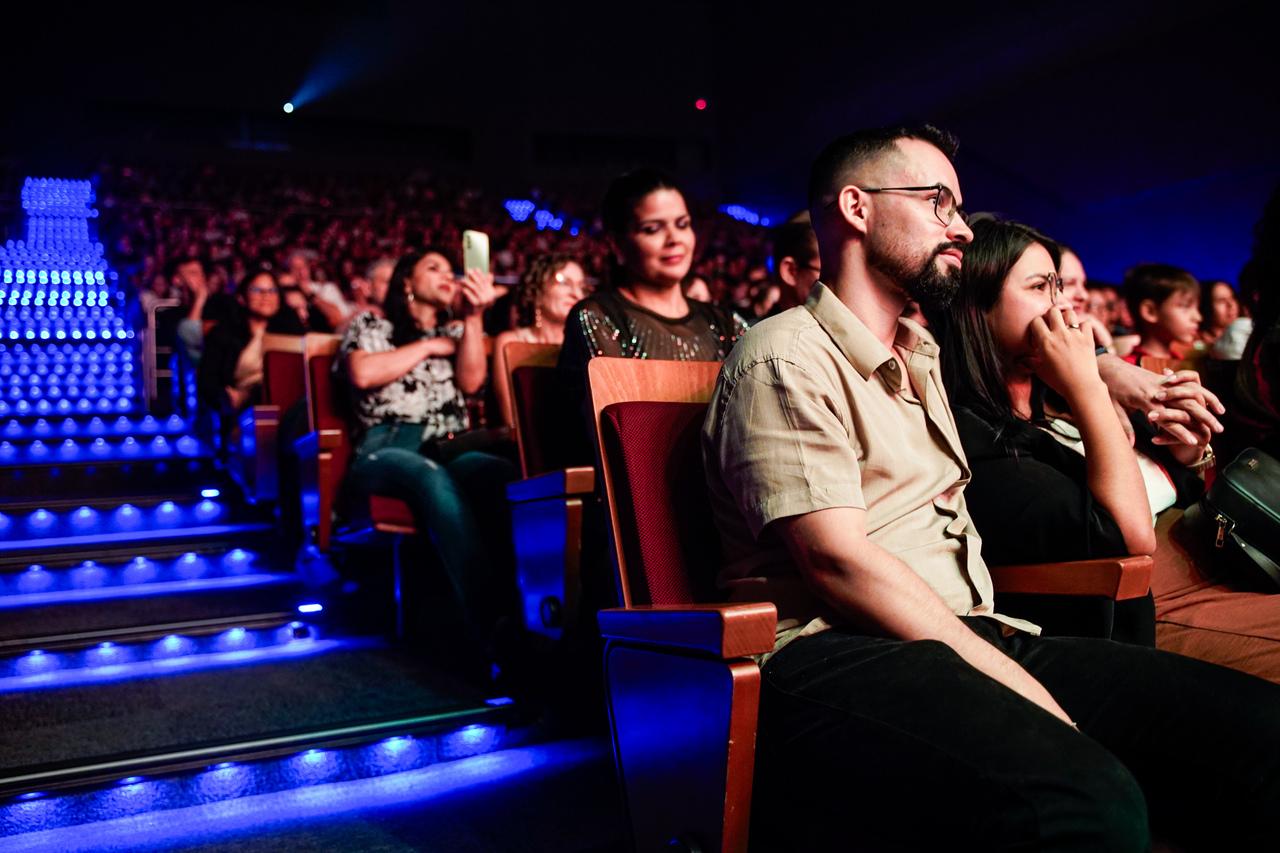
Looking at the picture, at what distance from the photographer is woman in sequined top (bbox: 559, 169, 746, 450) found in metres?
2.15

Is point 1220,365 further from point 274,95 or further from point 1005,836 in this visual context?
point 274,95

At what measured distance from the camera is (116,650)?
7.55 ft

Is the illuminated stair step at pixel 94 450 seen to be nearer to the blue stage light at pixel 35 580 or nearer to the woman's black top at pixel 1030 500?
the blue stage light at pixel 35 580

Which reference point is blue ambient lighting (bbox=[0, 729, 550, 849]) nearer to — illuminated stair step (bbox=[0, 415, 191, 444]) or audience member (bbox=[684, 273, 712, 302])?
audience member (bbox=[684, 273, 712, 302])

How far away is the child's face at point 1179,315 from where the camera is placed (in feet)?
10.4

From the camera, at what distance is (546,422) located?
210 cm

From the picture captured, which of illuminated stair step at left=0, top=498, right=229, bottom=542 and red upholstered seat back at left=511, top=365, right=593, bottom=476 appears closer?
red upholstered seat back at left=511, top=365, right=593, bottom=476

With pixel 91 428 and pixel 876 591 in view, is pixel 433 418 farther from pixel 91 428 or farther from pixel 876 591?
pixel 91 428

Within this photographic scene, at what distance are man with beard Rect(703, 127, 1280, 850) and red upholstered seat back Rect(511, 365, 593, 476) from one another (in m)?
0.82

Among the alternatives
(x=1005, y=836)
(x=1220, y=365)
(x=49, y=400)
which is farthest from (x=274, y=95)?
(x=1005, y=836)

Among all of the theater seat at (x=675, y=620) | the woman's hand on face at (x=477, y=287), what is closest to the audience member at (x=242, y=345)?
the woman's hand on face at (x=477, y=287)

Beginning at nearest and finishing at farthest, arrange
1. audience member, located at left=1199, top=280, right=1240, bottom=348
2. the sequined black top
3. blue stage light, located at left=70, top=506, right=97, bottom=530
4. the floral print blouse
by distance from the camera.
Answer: the sequined black top < the floral print blouse < blue stage light, located at left=70, top=506, right=97, bottom=530 < audience member, located at left=1199, top=280, right=1240, bottom=348

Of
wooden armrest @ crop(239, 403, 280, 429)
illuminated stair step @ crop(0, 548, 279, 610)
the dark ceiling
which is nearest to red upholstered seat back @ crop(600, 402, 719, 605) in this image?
illuminated stair step @ crop(0, 548, 279, 610)

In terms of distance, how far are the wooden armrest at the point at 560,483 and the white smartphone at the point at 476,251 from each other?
74cm
